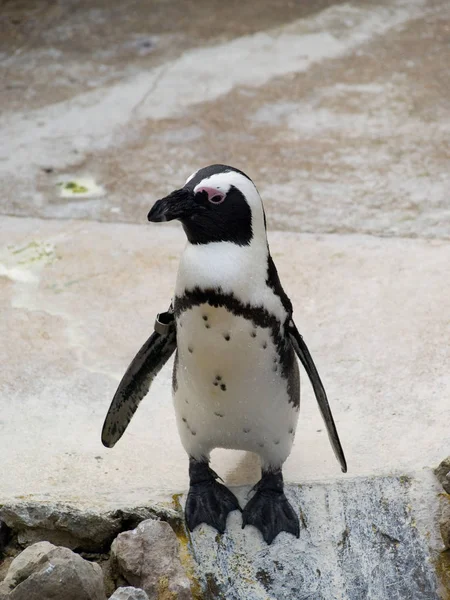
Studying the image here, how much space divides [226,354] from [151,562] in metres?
0.50

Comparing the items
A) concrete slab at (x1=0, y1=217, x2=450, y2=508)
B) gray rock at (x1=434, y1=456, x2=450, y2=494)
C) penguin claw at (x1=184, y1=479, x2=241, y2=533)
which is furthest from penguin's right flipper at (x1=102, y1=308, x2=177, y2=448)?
gray rock at (x1=434, y1=456, x2=450, y2=494)

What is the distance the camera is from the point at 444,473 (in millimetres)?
2531

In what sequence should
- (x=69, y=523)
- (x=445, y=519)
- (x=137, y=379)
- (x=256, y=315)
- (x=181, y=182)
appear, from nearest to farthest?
(x=256, y=315), (x=69, y=523), (x=445, y=519), (x=137, y=379), (x=181, y=182)

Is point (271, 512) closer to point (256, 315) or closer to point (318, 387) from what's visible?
point (318, 387)

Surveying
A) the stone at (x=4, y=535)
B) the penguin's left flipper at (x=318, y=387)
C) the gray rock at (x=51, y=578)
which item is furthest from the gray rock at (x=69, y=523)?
the penguin's left flipper at (x=318, y=387)

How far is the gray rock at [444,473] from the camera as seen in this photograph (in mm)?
2491

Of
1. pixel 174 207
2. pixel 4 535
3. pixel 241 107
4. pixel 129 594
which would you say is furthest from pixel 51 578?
pixel 241 107

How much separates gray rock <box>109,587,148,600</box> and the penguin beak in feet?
2.55

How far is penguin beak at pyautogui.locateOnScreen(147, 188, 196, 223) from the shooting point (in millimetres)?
2129

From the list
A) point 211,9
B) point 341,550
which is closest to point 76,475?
point 341,550

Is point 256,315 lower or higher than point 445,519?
higher

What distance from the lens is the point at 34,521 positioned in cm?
238

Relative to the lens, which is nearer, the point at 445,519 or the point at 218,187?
the point at 218,187

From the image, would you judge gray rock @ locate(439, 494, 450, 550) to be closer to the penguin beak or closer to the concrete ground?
the concrete ground
